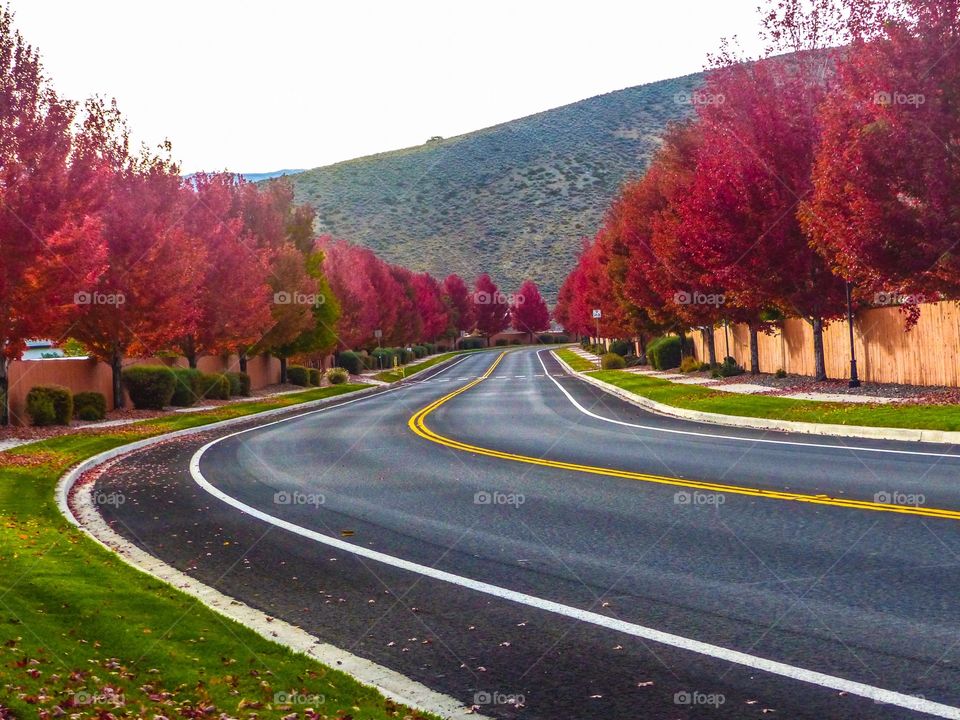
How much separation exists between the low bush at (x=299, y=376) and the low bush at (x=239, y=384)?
9009mm

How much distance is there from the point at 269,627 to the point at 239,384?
117 ft

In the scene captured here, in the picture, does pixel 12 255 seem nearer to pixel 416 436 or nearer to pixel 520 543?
pixel 416 436

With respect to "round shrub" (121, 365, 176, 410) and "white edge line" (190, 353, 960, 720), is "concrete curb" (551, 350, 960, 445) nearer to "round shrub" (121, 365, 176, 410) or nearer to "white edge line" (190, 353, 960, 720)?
"white edge line" (190, 353, 960, 720)

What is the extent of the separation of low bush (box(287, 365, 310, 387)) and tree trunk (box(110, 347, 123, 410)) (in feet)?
64.0

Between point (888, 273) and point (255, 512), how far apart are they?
14.9 meters

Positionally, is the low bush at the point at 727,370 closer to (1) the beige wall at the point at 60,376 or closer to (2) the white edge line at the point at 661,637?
(1) the beige wall at the point at 60,376

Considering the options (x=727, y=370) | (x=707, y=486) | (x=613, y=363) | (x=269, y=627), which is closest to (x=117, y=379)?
(x=727, y=370)

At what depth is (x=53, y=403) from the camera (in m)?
26.0

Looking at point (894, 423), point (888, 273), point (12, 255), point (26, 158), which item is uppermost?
point (26, 158)

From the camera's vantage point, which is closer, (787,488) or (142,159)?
(787,488)

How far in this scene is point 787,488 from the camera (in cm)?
1186

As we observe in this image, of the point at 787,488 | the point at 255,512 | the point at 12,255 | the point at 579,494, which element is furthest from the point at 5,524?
the point at 12,255

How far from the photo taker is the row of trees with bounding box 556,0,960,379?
19.6m

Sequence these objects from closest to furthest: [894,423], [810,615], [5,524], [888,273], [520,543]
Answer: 1. [810,615]
2. [520,543]
3. [5,524]
4. [894,423]
5. [888,273]
